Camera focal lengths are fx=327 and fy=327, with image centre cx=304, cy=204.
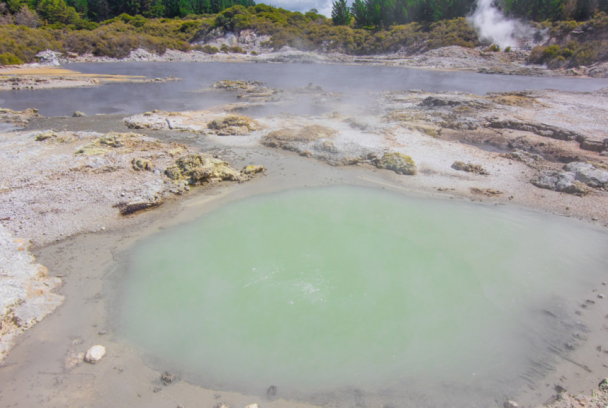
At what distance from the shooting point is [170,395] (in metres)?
3.04

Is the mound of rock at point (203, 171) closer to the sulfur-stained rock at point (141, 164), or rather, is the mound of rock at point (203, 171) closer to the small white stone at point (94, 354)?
the sulfur-stained rock at point (141, 164)

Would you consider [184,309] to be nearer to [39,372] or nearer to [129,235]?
[39,372]

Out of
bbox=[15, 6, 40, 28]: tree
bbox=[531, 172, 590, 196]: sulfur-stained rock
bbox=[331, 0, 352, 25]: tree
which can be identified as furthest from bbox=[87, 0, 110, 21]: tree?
bbox=[531, 172, 590, 196]: sulfur-stained rock

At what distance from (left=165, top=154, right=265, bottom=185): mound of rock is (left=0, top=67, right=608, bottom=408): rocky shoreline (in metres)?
0.03

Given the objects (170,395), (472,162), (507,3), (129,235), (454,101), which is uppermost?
(507,3)

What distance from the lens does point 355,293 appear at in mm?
4230

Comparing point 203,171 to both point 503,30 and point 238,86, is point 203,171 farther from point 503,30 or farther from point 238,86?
point 503,30

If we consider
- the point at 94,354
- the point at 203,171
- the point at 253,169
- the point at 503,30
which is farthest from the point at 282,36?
the point at 94,354

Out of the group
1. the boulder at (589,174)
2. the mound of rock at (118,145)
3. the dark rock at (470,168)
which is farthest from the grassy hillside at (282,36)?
the dark rock at (470,168)

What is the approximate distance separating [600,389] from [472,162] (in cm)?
616

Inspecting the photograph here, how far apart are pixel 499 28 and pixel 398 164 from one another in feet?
143

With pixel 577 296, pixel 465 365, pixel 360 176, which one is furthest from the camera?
pixel 360 176

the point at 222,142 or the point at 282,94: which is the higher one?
the point at 282,94

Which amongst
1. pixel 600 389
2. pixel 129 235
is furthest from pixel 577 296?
pixel 129 235
